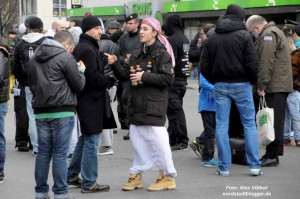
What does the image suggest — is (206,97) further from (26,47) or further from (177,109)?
(26,47)

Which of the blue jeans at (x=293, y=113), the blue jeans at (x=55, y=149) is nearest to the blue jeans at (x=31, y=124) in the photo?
the blue jeans at (x=55, y=149)

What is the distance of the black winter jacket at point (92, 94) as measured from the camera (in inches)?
282

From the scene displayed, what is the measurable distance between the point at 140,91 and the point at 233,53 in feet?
4.53

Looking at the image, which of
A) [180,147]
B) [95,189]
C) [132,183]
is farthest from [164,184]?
[180,147]

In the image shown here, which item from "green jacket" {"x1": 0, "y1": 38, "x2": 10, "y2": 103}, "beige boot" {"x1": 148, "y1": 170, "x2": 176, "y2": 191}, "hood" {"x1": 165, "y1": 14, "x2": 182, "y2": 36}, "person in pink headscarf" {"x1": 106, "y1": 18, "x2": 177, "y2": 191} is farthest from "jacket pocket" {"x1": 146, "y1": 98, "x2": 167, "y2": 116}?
"hood" {"x1": 165, "y1": 14, "x2": 182, "y2": 36}

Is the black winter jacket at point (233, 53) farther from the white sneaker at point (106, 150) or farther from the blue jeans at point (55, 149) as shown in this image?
the white sneaker at point (106, 150)

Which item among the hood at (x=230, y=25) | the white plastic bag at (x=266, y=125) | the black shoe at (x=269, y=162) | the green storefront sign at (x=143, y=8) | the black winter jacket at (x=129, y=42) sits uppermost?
the hood at (x=230, y=25)

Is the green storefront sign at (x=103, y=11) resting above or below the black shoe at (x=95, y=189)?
below

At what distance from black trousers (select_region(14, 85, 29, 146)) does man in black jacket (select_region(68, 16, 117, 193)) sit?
3291 millimetres

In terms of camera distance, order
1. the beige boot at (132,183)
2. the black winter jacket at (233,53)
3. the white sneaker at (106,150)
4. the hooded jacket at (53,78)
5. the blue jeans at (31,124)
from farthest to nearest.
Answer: the white sneaker at (106,150) → the blue jeans at (31,124) → the black winter jacket at (233,53) → the beige boot at (132,183) → the hooded jacket at (53,78)

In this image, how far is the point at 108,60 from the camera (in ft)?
23.8

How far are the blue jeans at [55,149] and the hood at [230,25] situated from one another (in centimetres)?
241

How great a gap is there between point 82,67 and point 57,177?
1.18m

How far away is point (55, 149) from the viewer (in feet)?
21.8
